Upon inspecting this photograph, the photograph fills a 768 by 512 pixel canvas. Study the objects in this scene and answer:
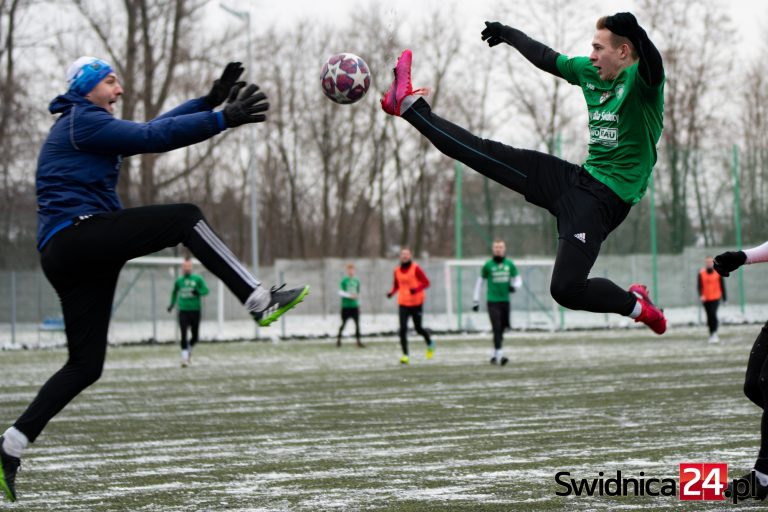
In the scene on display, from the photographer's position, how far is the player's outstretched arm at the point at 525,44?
7.44 meters

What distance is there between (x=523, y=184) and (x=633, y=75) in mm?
1003

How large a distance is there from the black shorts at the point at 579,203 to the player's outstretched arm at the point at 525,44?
2.55 ft

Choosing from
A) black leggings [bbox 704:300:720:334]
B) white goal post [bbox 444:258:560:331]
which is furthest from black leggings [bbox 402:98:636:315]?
white goal post [bbox 444:258:560:331]

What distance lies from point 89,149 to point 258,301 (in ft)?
4.27

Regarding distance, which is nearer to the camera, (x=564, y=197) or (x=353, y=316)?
(x=564, y=197)

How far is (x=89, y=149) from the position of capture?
6133 mm

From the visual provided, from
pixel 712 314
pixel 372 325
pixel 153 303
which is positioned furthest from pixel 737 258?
pixel 372 325

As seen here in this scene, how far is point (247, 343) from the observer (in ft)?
102

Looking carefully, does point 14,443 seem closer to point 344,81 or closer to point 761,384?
point 344,81

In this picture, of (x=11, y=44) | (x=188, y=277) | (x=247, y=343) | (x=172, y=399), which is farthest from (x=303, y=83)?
(x=172, y=399)

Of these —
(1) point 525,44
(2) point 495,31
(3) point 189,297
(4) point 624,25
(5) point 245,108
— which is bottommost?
(3) point 189,297

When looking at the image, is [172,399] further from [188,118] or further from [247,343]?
[247,343]

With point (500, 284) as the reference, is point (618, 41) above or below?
above

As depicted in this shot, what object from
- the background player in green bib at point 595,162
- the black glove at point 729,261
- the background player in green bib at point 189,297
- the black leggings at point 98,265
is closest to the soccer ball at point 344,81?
the background player in green bib at point 595,162
